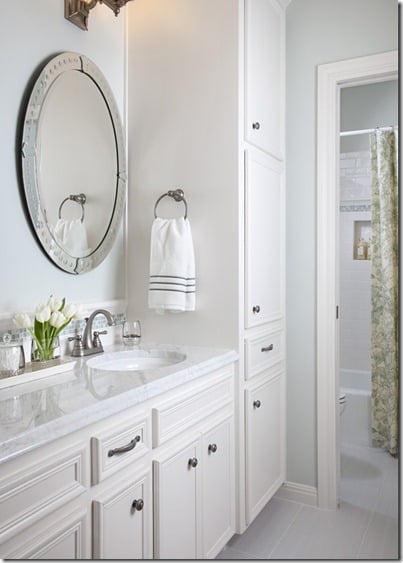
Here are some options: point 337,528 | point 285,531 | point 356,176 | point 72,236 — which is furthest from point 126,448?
point 356,176

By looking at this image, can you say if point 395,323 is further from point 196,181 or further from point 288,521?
point 196,181

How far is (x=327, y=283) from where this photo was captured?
2404 millimetres

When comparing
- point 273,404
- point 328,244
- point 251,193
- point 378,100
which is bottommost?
point 273,404

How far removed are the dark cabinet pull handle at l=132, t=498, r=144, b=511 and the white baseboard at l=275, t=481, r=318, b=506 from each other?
135cm

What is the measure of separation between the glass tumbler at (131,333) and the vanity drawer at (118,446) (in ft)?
2.12

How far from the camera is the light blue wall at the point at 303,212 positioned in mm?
2418

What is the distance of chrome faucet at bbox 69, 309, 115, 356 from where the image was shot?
1.80 metres

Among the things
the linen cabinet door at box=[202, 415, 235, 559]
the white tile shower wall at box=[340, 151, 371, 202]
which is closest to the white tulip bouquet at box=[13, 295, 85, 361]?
the linen cabinet door at box=[202, 415, 235, 559]

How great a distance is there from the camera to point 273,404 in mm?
2320

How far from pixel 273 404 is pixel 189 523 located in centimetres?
84

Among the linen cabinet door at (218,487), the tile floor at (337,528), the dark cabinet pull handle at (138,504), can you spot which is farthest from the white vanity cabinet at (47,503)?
the tile floor at (337,528)

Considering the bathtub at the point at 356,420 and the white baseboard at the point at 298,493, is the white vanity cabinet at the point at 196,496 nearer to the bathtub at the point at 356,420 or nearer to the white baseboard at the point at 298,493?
the white baseboard at the point at 298,493

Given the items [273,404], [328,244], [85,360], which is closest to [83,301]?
[85,360]

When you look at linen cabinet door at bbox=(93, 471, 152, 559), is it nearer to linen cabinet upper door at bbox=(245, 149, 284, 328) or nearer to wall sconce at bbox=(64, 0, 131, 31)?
linen cabinet upper door at bbox=(245, 149, 284, 328)
